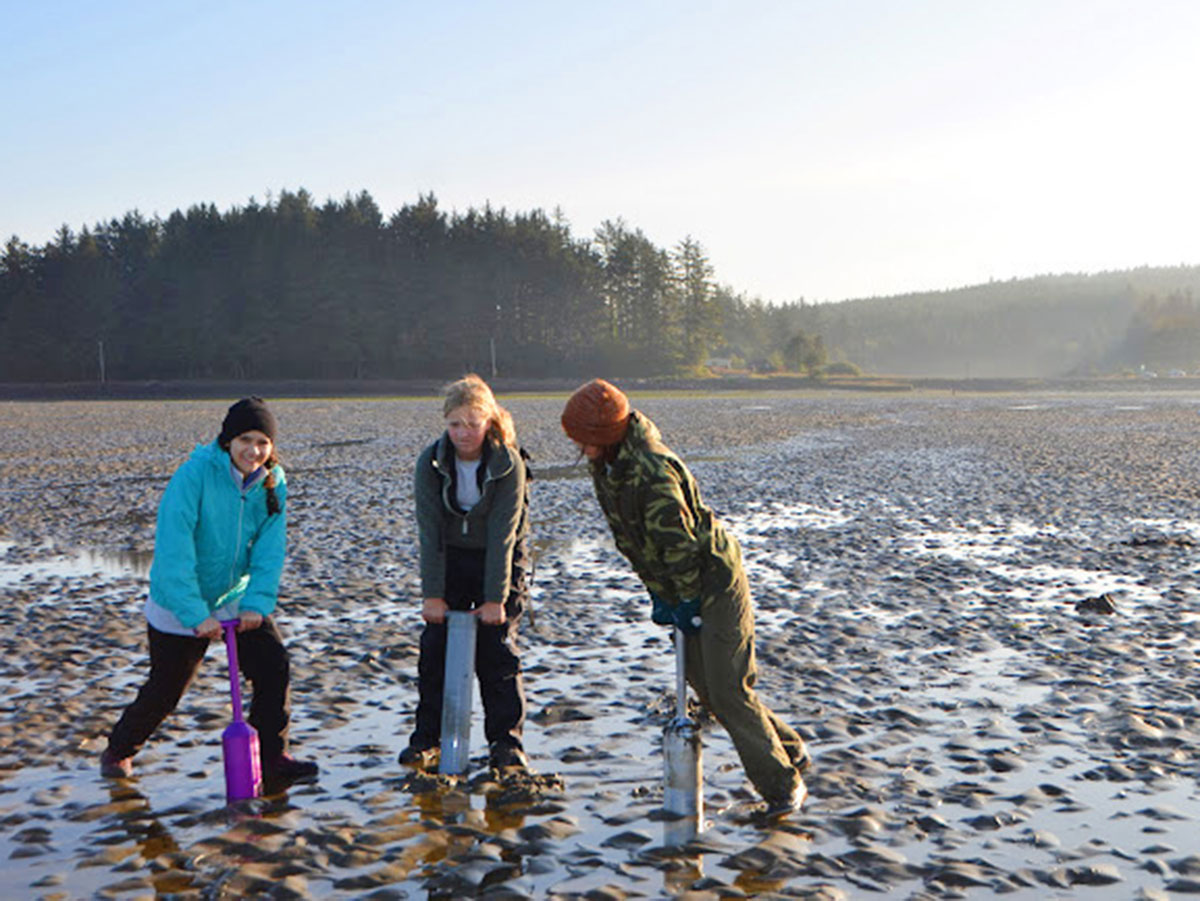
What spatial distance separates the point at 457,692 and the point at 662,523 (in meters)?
1.80

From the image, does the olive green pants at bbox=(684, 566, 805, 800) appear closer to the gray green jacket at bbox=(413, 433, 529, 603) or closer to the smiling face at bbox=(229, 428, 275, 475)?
the gray green jacket at bbox=(413, 433, 529, 603)

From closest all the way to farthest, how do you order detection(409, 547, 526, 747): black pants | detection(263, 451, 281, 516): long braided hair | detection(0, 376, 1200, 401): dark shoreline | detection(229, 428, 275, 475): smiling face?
detection(229, 428, 275, 475): smiling face, detection(263, 451, 281, 516): long braided hair, detection(409, 547, 526, 747): black pants, detection(0, 376, 1200, 401): dark shoreline

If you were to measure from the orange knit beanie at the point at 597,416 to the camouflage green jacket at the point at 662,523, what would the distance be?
0.12m

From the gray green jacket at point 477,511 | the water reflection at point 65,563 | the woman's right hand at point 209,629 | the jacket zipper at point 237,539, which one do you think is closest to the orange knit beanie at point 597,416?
the gray green jacket at point 477,511

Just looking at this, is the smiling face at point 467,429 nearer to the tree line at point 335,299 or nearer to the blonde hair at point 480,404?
the blonde hair at point 480,404

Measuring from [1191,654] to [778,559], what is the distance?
6154 millimetres

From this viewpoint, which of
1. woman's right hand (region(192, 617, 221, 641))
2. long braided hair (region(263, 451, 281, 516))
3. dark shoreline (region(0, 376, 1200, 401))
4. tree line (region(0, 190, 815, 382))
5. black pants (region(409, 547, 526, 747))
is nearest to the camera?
woman's right hand (region(192, 617, 221, 641))

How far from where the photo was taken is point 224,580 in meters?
6.46

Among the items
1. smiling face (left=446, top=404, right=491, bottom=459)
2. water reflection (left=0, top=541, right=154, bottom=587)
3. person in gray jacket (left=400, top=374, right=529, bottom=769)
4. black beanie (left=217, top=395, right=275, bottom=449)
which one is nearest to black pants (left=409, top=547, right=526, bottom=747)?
person in gray jacket (left=400, top=374, right=529, bottom=769)

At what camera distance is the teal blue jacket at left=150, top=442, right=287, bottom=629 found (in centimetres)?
619

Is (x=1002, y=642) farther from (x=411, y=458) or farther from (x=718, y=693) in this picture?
(x=411, y=458)

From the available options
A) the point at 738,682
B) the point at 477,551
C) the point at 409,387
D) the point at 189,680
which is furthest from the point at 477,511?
the point at 409,387

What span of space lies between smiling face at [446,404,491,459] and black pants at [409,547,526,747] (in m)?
0.63

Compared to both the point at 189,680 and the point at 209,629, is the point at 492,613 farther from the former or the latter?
the point at 189,680
